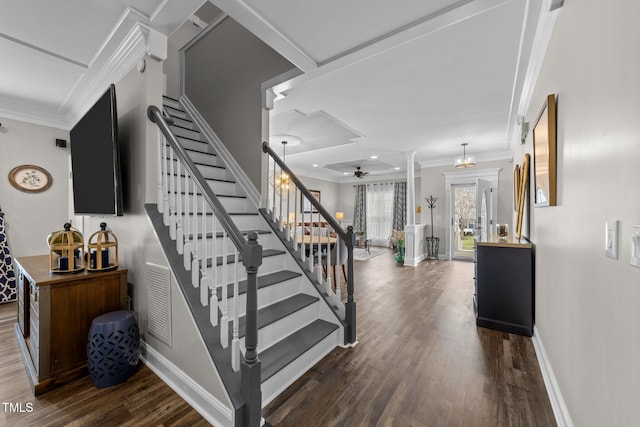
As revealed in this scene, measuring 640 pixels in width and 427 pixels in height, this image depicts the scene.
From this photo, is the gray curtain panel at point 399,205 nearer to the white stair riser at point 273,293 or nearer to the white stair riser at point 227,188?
the white stair riser at point 227,188

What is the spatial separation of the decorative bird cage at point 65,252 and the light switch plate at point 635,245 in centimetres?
325

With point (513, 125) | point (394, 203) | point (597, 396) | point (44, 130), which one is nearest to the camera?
point (597, 396)

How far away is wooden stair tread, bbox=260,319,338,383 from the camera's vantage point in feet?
6.29

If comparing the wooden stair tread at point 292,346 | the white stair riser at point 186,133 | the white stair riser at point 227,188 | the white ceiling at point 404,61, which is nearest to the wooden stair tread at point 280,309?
the wooden stair tread at point 292,346

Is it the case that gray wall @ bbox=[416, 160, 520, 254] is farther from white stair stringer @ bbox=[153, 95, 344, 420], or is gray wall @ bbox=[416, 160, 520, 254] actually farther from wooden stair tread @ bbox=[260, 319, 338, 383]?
wooden stair tread @ bbox=[260, 319, 338, 383]

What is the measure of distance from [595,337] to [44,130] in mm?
6026

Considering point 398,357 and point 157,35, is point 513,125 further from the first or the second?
point 157,35

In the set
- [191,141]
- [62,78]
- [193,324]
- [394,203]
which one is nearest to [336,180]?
[394,203]

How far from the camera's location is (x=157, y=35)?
7.13 feet

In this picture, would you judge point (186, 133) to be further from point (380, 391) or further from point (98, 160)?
point (380, 391)

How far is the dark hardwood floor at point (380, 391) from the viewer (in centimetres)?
168

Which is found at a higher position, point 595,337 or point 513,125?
point 513,125

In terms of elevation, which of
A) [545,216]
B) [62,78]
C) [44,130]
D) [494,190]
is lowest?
[545,216]

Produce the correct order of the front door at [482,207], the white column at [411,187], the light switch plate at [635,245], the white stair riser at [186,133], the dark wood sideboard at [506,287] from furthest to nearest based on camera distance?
the white column at [411,187]
the front door at [482,207]
the white stair riser at [186,133]
the dark wood sideboard at [506,287]
the light switch plate at [635,245]
